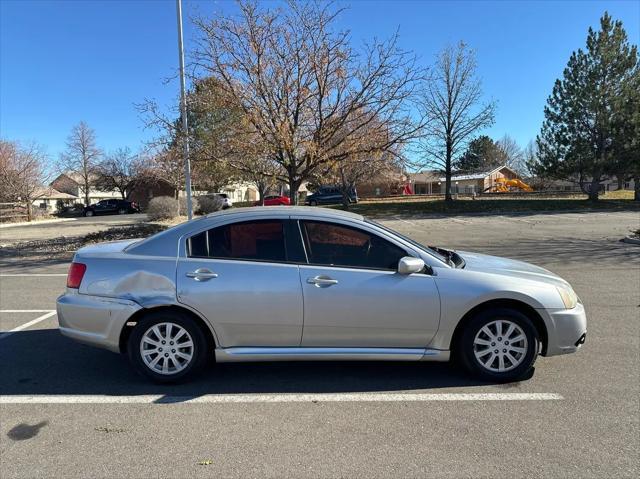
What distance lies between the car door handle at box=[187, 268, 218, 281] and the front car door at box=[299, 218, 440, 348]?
789mm

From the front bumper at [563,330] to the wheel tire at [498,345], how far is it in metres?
0.13

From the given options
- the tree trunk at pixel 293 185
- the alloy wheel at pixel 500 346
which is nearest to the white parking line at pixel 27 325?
the alloy wheel at pixel 500 346

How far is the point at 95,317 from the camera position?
4.22 meters

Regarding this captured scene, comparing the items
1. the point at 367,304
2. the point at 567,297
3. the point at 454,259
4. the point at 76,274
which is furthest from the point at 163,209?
the point at 567,297

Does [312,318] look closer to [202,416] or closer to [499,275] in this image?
[202,416]

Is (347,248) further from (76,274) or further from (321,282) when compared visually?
(76,274)

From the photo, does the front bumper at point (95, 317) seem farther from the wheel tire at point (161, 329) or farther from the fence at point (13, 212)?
the fence at point (13, 212)

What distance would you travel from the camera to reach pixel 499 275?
4.22 meters

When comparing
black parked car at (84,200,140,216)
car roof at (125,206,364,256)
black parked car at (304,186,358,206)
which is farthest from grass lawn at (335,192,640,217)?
car roof at (125,206,364,256)

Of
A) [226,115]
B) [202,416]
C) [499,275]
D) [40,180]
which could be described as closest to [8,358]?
[202,416]

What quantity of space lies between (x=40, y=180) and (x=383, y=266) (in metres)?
39.0

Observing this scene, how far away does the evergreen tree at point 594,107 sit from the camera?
3394cm

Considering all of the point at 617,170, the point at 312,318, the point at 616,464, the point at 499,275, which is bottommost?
the point at 616,464

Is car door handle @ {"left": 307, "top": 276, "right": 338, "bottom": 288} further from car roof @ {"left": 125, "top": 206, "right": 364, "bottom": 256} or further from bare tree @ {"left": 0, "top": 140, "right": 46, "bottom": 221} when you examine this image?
bare tree @ {"left": 0, "top": 140, "right": 46, "bottom": 221}
